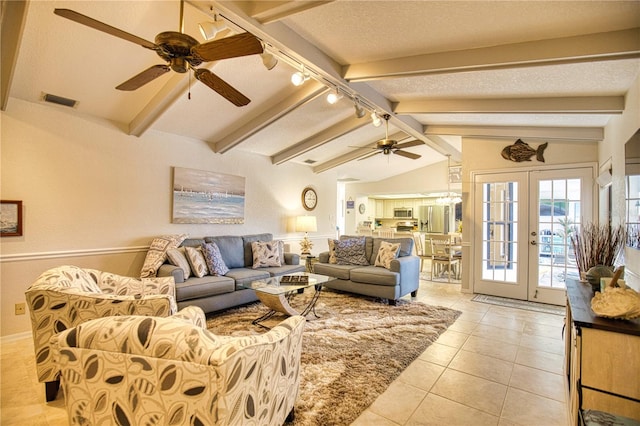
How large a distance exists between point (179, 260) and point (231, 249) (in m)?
1.03

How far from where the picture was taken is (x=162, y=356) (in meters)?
1.27

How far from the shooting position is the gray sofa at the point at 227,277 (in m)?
3.64

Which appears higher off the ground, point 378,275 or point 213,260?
point 213,260

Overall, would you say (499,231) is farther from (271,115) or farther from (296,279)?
(271,115)

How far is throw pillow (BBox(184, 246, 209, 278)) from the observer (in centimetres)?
400

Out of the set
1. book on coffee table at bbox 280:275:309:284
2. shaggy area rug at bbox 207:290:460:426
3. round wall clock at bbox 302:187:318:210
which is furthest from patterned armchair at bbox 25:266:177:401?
round wall clock at bbox 302:187:318:210

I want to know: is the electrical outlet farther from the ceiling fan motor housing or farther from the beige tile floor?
the ceiling fan motor housing

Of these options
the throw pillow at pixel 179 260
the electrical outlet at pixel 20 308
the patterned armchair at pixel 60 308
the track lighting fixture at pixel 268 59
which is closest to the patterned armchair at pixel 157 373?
the patterned armchair at pixel 60 308

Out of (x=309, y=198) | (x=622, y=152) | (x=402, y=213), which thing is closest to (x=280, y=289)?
(x=622, y=152)

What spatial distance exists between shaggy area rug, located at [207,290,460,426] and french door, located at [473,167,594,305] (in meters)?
1.51

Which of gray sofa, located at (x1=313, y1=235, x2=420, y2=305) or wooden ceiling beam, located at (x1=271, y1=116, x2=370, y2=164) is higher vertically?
wooden ceiling beam, located at (x1=271, y1=116, x2=370, y2=164)

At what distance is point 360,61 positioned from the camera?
301 centimetres

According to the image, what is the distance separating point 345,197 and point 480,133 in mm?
5627

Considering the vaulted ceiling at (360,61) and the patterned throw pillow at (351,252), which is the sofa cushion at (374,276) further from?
the vaulted ceiling at (360,61)
